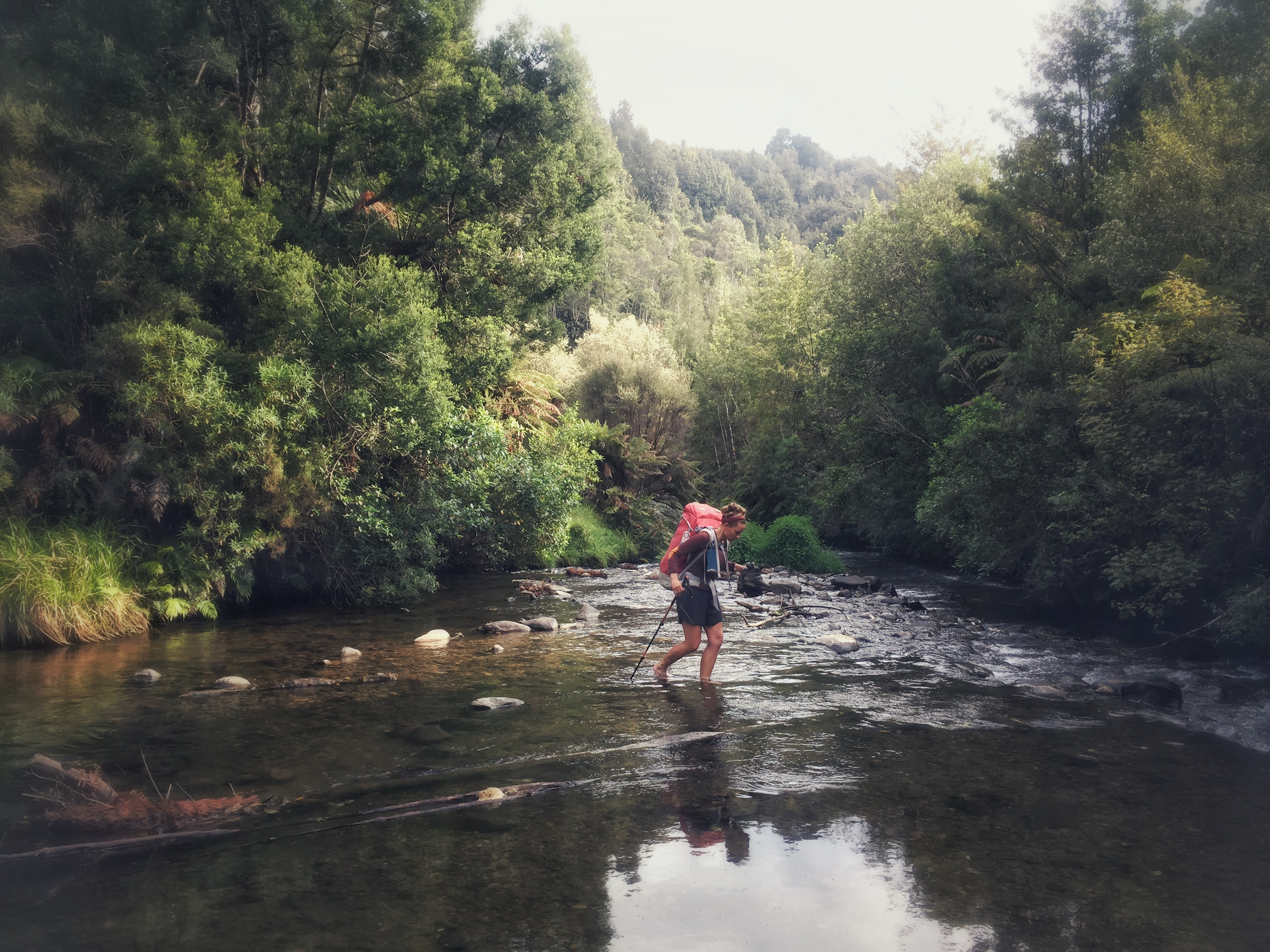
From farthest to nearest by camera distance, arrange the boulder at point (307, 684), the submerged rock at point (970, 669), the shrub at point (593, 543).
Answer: the shrub at point (593, 543)
the submerged rock at point (970, 669)
the boulder at point (307, 684)

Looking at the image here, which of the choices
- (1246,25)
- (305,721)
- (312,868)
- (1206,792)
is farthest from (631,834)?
(1246,25)

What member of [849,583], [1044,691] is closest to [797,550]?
[849,583]

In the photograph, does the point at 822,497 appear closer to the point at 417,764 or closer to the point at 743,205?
the point at 417,764

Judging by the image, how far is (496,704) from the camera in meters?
9.35

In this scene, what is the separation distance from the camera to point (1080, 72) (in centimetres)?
2198

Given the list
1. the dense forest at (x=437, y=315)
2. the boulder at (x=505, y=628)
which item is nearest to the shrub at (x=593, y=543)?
the dense forest at (x=437, y=315)

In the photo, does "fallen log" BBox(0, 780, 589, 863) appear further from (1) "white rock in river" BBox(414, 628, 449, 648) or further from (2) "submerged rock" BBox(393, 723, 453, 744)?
(1) "white rock in river" BBox(414, 628, 449, 648)

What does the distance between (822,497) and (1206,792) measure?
20769 mm

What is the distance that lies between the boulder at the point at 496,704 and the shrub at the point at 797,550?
1644 cm

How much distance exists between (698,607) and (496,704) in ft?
8.90

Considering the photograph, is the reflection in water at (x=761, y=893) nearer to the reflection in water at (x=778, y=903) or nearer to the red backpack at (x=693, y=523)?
the reflection in water at (x=778, y=903)

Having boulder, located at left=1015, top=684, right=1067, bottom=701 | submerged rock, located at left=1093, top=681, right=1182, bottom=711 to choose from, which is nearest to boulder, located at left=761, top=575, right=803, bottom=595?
boulder, located at left=1015, top=684, right=1067, bottom=701

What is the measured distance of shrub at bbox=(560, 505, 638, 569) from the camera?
25.3 m

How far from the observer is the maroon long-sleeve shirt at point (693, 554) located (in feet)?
33.0
